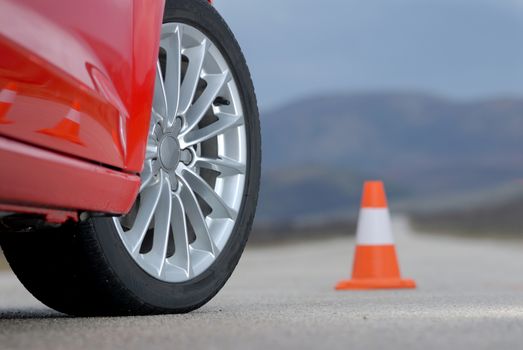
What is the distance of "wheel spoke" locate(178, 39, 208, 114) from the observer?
13.5ft

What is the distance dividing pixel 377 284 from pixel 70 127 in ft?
12.7

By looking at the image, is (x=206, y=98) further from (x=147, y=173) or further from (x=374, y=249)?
(x=374, y=249)

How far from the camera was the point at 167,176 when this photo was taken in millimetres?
3973

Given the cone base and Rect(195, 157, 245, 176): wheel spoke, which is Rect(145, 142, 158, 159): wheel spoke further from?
the cone base

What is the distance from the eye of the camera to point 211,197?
4.21 metres

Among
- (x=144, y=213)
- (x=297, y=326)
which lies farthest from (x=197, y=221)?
(x=297, y=326)

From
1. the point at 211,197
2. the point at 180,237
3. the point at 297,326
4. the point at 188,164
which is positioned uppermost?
the point at 188,164

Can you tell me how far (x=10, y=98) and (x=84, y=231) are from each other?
73cm

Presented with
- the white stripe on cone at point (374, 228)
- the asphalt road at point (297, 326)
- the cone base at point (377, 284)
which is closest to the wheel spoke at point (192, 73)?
the asphalt road at point (297, 326)

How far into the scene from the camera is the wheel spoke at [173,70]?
13.1 feet

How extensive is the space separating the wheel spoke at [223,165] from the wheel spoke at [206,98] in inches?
6.5

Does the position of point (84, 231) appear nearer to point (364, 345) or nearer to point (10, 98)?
point (10, 98)

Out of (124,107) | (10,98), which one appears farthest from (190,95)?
(10,98)

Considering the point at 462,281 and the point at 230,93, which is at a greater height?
the point at 230,93
